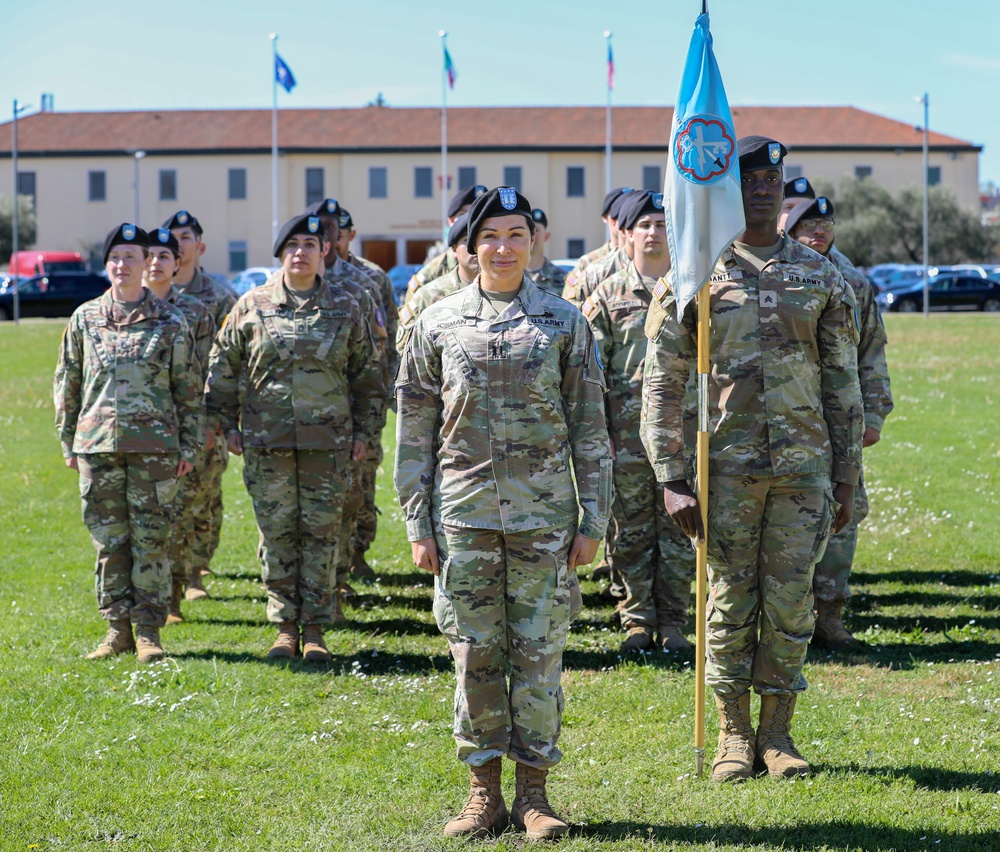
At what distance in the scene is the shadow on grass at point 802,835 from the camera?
4.71 metres

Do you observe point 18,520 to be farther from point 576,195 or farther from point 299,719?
point 576,195

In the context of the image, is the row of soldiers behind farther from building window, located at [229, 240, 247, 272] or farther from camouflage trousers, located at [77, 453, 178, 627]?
building window, located at [229, 240, 247, 272]

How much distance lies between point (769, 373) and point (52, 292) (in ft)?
147

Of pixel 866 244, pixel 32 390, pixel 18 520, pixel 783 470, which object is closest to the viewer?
pixel 783 470

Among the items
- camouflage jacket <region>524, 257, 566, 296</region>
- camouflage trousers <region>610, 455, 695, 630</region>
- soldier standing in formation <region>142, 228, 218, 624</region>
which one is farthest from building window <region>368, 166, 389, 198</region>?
camouflage trousers <region>610, 455, 695, 630</region>

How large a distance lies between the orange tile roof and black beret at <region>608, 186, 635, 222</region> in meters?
A: 58.2

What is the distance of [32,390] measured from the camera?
912 inches

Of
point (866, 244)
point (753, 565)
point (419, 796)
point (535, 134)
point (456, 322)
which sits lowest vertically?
point (419, 796)

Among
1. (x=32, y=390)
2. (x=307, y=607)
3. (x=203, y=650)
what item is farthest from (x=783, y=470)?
(x=32, y=390)

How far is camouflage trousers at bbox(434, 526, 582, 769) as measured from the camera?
4.80 metres

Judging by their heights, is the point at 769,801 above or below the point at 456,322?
below

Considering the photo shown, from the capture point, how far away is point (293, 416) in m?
7.34

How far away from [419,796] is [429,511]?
129 cm

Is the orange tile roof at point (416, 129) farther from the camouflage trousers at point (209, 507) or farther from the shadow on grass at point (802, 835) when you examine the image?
the shadow on grass at point (802, 835)
